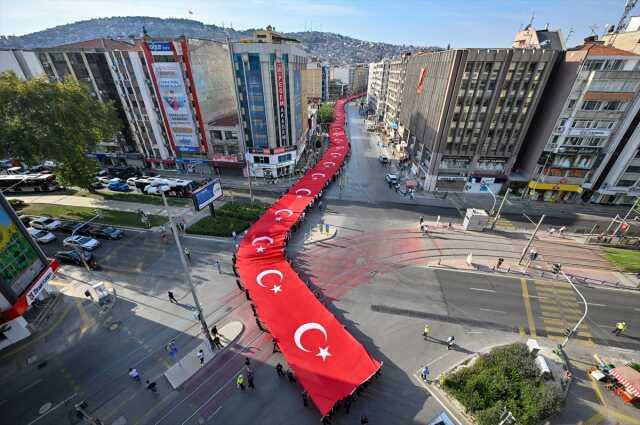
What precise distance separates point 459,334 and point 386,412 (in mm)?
11785

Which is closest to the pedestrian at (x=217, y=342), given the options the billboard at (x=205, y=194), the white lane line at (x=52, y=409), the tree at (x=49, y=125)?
the white lane line at (x=52, y=409)

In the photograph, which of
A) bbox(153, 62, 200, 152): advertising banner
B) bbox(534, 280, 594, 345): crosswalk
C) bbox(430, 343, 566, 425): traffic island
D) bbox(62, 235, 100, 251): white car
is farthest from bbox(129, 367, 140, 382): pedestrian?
bbox(153, 62, 200, 152): advertising banner

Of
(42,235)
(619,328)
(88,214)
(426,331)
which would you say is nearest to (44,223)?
(42,235)

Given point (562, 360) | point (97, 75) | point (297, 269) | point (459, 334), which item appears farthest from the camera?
point (97, 75)

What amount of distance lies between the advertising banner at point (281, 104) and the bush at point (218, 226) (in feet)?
80.0

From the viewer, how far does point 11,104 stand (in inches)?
1374

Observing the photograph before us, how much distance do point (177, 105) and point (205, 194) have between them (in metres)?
27.7

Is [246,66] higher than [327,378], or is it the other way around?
[246,66]

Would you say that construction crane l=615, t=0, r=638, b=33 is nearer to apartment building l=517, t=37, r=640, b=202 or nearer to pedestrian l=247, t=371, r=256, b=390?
apartment building l=517, t=37, r=640, b=202

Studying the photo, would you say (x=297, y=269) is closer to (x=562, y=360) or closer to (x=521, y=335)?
(x=521, y=335)

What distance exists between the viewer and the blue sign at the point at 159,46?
4869cm

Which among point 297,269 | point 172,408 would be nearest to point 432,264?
point 297,269

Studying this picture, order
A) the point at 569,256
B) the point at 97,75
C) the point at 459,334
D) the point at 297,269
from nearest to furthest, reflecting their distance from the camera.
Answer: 1. the point at 459,334
2. the point at 297,269
3. the point at 569,256
4. the point at 97,75

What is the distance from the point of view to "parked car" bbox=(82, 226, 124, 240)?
38688 millimetres
